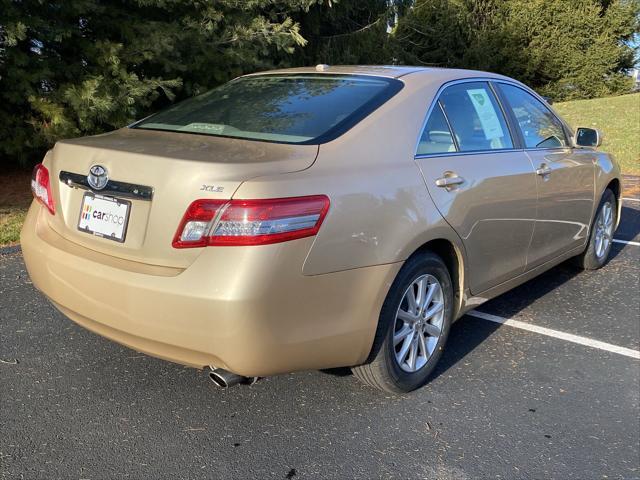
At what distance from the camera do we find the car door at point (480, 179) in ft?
10.4

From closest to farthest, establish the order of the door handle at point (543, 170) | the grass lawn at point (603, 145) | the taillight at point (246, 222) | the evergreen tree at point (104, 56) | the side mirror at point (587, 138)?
the taillight at point (246, 222) < the door handle at point (543, 170) < the side mirror at point (587, 138) < the grass lawn at point (603, 145) < the evergreen tree at point (104, 56)

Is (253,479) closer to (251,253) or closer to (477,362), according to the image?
(251,253)

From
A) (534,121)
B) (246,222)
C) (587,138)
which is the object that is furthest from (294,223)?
(587,138)

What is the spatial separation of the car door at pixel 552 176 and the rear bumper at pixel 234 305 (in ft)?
5.74

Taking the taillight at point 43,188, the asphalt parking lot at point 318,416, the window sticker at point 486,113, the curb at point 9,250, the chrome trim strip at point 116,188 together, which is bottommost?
the curb at point 9,250

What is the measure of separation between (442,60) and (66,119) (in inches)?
976

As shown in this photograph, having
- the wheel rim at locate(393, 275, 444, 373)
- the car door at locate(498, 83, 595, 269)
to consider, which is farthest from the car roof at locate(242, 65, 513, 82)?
the wheel rim at locate(393, 275, 444, 373)

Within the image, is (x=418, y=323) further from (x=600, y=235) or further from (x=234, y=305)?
(x=600, y=235)

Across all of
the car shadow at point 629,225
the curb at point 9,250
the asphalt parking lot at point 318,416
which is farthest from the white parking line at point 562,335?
the curb at point 9,250

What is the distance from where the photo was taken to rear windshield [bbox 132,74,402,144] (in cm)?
296

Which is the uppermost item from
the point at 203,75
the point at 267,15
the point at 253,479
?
the point at 267,15

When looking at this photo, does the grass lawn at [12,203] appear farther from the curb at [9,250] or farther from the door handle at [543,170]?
the door handle at [543,170]

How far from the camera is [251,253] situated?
7.70ft

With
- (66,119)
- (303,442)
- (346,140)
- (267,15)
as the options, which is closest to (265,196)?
(346,140)
